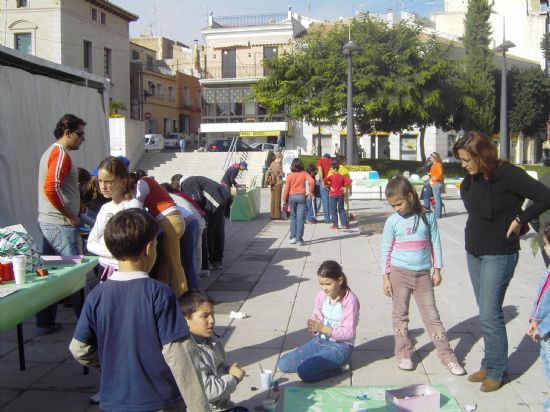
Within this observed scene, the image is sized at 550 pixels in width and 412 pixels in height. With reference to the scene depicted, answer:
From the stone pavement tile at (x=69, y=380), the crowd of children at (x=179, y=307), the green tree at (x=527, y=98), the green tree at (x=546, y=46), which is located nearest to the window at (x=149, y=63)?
the green tree at (x=527, y=98)

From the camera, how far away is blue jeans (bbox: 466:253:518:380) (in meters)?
4.26

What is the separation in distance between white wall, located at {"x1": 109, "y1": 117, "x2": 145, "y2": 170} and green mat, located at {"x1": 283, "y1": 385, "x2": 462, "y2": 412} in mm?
23864

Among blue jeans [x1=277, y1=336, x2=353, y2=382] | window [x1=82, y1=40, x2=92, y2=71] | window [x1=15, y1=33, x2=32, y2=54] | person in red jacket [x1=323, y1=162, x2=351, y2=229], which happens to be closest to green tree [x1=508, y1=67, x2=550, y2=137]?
window [x1=82, y1=40, x2=92, y2=71]

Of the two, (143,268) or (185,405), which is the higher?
(143,268)

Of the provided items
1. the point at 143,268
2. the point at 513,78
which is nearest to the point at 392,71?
the point at 513,78

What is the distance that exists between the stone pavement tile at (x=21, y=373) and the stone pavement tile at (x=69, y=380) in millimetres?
57

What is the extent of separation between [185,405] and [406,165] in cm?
3679

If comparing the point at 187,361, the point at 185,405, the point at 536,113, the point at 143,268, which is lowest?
the point at 185,405

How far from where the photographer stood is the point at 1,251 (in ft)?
14.1

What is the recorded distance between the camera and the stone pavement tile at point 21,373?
458 cm

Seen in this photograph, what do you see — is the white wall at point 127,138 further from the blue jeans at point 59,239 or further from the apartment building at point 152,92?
the blue jeans at point 59,239

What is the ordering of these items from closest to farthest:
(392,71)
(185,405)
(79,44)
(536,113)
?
(185,405), (392,71), (79,44), (536,113)

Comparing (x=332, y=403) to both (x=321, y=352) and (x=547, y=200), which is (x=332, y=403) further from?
(x=547, y=200)

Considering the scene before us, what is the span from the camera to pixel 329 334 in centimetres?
478
